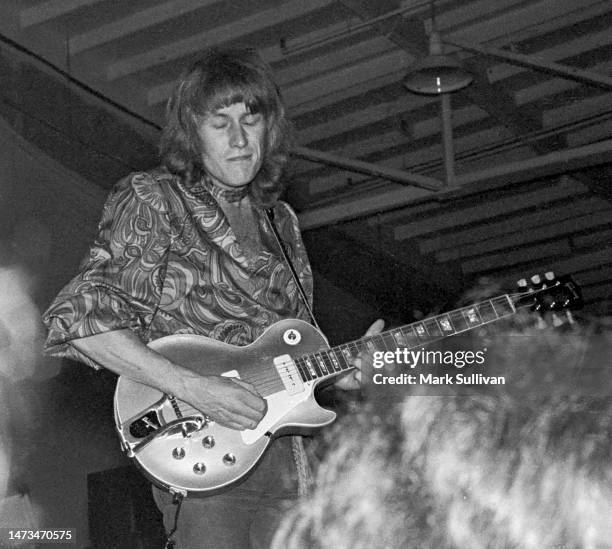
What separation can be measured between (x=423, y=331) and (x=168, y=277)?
2.27 ft

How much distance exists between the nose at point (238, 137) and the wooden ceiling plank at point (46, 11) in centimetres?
291

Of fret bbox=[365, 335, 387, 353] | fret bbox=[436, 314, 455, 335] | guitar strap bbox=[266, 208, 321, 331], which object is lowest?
fret bbox=[365, 335, 387, 353]

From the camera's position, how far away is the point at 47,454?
13.1ft

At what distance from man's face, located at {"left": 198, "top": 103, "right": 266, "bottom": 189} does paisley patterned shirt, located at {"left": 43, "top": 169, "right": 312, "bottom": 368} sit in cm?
6

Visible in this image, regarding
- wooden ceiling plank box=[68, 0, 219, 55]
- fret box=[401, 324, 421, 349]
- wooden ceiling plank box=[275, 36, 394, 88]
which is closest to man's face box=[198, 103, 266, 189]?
fret box=[401, 324, 421, 349]

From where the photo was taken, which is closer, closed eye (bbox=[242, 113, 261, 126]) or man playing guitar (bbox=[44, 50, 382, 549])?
Result: man playing guitar (bbox=[44, 50, 382, 549])

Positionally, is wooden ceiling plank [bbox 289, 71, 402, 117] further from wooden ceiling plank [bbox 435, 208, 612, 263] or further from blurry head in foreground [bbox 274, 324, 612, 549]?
wooden ceiling plank [bbox 435, 208, 612, 263]

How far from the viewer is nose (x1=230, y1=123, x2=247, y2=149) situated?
1775 millimetres

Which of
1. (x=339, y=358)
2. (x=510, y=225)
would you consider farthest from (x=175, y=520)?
(x=510, y=225)

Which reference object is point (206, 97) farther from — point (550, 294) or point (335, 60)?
point (335, 60)

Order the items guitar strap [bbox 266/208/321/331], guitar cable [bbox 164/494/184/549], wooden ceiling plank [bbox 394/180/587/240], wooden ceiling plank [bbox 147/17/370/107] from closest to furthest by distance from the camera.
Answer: guitar cable [bbox 164/494/184/549] < guitar strap [bbox 266/208/321/331] < wooden ceiling plank [bbox 147/17/370/107] < wooden ceiling plank [bbox 394/180/587/240]

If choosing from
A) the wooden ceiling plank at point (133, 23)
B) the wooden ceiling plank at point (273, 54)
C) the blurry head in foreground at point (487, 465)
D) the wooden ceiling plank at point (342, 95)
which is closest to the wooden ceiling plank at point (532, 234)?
the wooden ceiling plank at point (342, 95)

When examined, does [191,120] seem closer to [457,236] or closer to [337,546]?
[337,546]

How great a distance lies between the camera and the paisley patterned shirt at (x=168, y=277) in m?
1.59
